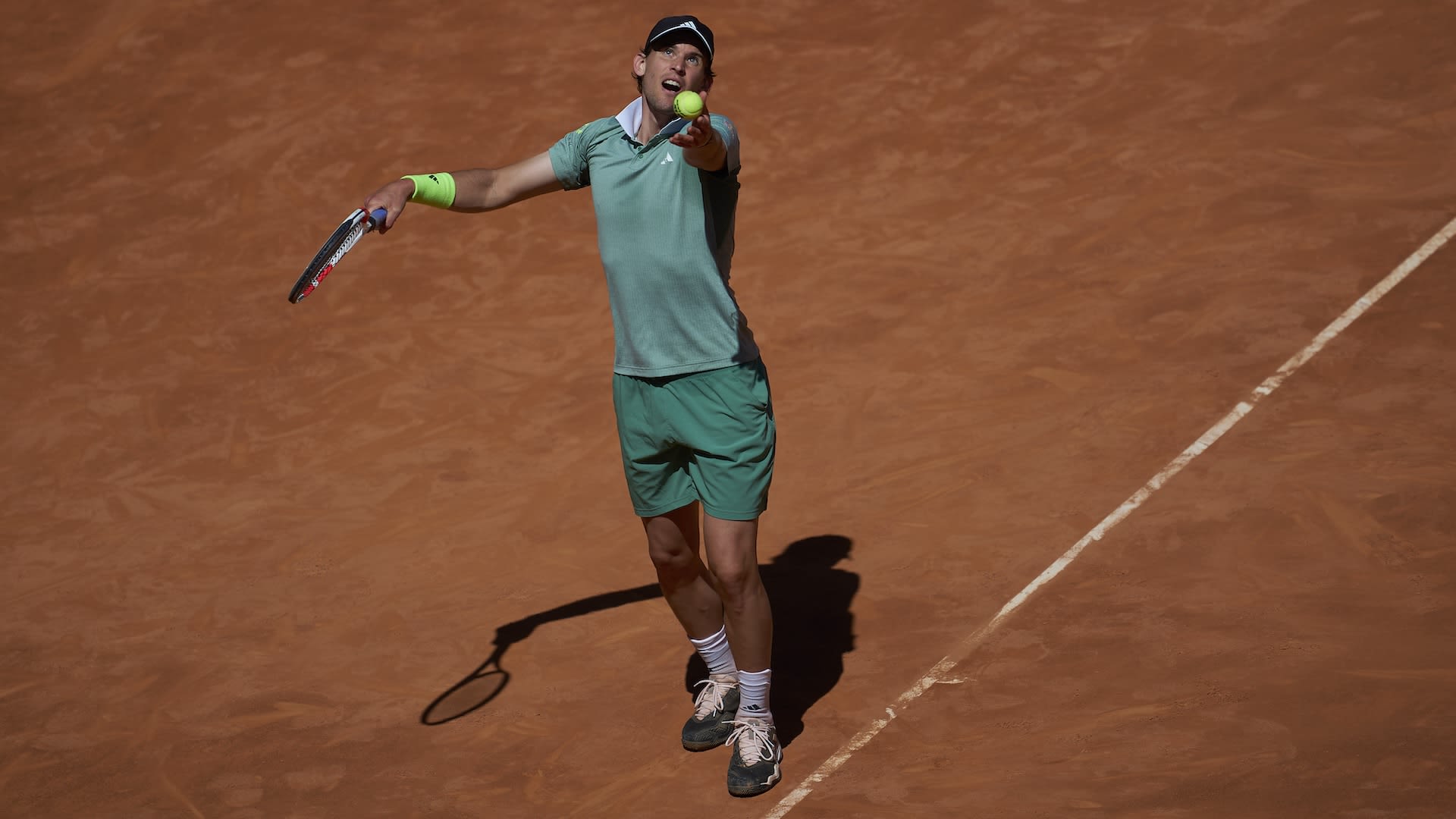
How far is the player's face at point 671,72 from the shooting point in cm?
452

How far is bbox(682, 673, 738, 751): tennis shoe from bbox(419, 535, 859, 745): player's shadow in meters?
0.20

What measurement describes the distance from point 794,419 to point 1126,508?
6.30 feet

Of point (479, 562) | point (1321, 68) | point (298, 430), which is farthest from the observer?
point (1321, 68)

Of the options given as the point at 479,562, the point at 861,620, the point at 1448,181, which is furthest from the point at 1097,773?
the point at 1448,181

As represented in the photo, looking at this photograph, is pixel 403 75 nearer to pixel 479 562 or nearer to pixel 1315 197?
pixel 479 562

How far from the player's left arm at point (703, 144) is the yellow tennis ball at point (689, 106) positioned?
0.02 meters

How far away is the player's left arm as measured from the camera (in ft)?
13.8

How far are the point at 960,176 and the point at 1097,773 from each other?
585 cm

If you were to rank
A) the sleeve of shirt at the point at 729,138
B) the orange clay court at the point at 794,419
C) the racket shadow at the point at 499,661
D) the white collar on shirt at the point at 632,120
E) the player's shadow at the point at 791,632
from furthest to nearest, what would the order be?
the racket shadow at the point at 499,661
the player's shadow at the point at 791,632
the orange clay court at the point at 794,419
the white collar on shirt at the point at 632,120
the sleeve of shirt at the point at 729,138

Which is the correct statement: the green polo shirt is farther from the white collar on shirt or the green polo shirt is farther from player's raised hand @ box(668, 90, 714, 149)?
player's raised hand @ box(668, 90, 714, 149)

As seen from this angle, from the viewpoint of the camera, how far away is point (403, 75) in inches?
→ 461

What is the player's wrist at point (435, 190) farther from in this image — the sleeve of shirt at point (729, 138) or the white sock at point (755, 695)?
the white sock at point (755, 695)

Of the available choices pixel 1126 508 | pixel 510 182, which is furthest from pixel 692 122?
pixel 1126 508

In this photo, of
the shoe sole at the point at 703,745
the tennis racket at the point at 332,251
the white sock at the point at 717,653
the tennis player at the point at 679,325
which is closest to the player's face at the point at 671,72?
the tennis player at the point at 679,325
